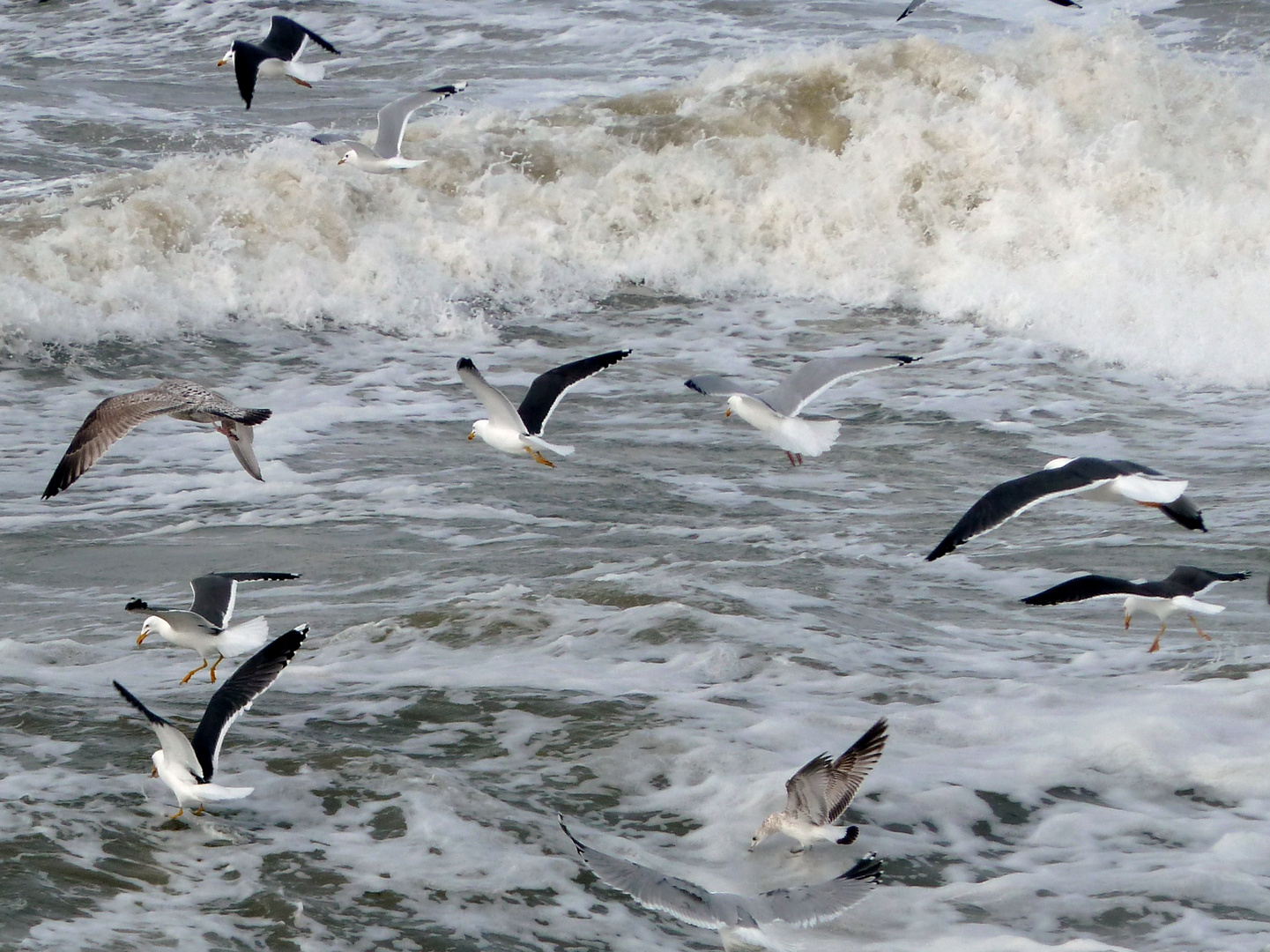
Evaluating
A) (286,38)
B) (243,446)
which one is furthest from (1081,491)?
(286,38)

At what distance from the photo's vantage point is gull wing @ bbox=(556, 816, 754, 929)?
332cm

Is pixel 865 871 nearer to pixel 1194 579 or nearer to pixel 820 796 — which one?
pixel 820 796

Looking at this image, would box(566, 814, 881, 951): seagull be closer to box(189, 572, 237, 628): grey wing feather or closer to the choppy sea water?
the choppy sea water

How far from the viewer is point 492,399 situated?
6477mm

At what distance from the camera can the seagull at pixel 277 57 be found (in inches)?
386

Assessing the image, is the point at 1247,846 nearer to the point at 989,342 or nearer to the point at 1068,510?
the point at 1068,510

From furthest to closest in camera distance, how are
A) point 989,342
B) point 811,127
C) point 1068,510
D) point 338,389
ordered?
1. point 811,127
2. point 989,342
3. point 338,389
4. point 1068,510

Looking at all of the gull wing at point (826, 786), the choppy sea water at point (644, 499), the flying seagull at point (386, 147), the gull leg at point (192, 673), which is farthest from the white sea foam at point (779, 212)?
the gull wing at point (826, 786)

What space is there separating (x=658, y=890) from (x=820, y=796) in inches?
33.2

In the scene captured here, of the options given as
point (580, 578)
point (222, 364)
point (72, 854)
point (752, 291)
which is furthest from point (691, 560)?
point (752, 291)

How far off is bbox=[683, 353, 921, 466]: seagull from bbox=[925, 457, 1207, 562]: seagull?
1136 mm

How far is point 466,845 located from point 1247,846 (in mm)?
2279

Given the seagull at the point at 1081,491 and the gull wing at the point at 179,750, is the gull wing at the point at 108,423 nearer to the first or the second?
the gull wing at the point at 179,750

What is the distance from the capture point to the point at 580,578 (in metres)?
7.07
